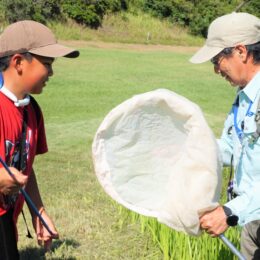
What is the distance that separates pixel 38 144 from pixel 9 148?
344 millimetres

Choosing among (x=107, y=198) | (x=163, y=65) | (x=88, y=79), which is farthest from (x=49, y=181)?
(x=163, y=65)

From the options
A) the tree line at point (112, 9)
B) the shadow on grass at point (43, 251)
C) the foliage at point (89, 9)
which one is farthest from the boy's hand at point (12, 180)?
the foliage at point (89, 9)

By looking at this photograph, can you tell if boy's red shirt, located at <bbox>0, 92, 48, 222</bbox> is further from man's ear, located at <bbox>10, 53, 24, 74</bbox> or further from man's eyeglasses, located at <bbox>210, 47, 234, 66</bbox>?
man's eyeglasses, located at <bbox>210, 47, 234, 66</bbox>

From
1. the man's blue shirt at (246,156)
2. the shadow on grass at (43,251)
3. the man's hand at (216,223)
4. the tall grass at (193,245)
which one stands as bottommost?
the shadow on grass at (43,251)

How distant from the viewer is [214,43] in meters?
2.38

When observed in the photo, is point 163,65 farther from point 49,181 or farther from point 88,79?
point 49,181

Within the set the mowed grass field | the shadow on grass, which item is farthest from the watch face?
the shadow on grass

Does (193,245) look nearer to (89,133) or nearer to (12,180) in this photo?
(12,180)

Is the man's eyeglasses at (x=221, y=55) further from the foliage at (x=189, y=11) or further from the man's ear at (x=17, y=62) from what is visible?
the foliage at (x=189, y=11)

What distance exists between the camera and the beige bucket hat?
7.63ft

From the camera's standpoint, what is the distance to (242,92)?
2.39 metres

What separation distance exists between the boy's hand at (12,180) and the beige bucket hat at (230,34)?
36.5 inches

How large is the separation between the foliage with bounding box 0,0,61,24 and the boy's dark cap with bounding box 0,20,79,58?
23622mm

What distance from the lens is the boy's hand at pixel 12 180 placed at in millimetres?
2109
